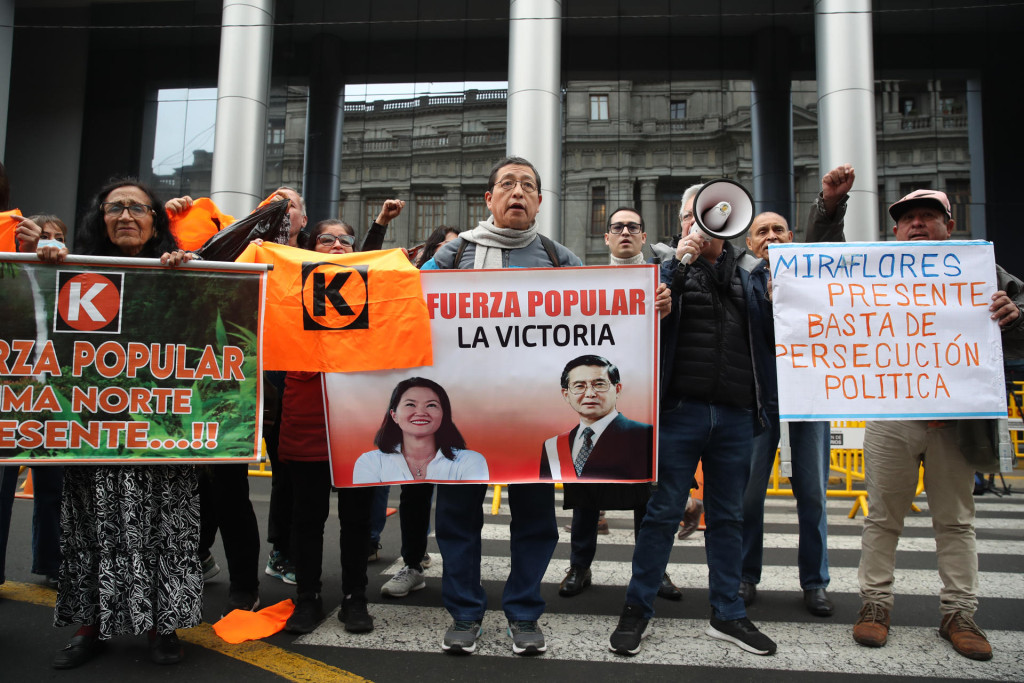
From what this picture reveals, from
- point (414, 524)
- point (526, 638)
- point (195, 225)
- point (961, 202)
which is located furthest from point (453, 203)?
point (526, 638)

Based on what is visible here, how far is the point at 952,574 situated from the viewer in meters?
3.59

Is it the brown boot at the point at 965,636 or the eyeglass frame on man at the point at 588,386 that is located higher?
the eyeglass frame on man at the point at 588,386

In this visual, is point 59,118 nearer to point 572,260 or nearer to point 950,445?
point 572,260

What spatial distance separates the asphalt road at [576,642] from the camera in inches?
124

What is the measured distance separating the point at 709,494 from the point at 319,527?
2120 millimetres

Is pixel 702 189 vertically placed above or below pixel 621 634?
above

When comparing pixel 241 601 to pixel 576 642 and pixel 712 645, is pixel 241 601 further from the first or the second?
pixel 712 645

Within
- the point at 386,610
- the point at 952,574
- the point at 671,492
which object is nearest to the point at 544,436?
the point at 671,492

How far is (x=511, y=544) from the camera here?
3.50 meters

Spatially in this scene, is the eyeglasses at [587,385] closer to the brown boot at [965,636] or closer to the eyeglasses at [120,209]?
the brown boot at [965,636]

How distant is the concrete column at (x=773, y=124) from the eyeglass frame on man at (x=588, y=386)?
1683cm

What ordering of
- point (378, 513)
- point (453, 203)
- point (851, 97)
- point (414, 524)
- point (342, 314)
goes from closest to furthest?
point (342, 314)
point (414, 524)
point (378, 513)
point (851, 97)
point (453, 203)

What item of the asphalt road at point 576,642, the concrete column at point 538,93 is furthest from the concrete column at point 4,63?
the asphalt road at point 576,642

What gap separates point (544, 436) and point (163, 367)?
1954mm
